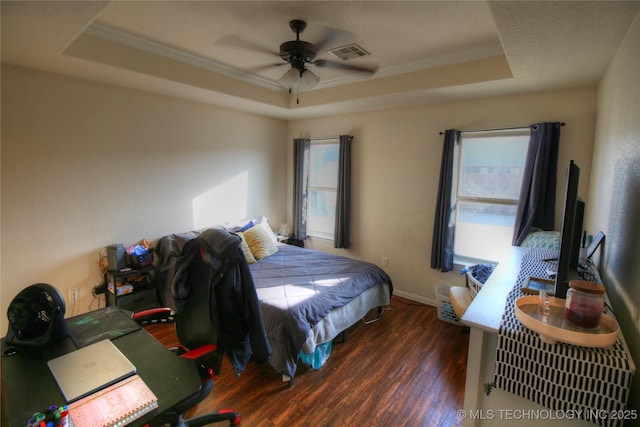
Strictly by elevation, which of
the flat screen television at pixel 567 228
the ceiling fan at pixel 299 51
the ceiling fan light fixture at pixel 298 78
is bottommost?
the flat screen television at pixel 567 228

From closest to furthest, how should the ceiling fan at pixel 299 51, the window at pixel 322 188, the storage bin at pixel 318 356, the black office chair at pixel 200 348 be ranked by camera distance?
1. the black office chair at pixel 200 348
2. the ceiling fan at pixel 299 51
3. the storage bin at pixel 318 356
4. the window at pixel 322 188

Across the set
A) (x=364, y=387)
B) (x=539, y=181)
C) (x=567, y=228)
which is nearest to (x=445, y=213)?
(x=539, y=181)

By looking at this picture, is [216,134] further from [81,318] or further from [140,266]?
[81,318]

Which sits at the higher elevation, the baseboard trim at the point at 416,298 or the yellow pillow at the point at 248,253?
the yellow pillow at the point at 248,253

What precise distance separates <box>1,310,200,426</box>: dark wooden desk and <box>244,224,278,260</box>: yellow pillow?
212 cm

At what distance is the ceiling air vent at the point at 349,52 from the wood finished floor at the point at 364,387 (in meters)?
2.59

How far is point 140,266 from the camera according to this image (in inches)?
122

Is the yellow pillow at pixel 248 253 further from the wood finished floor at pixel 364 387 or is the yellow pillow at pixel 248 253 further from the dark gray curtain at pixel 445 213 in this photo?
the dark gray curtain at pixel 445 213

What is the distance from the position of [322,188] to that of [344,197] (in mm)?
534

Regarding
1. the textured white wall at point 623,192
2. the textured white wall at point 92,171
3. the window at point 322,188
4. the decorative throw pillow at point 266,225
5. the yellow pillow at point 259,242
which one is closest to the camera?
the textured white wall at point 623,192

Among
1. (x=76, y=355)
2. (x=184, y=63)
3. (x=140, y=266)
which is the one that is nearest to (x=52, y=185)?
(x=140, y=266)

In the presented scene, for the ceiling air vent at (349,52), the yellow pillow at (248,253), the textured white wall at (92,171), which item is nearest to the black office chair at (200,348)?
the yellow pillow at (248,253)

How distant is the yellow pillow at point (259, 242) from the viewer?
3.63 meters

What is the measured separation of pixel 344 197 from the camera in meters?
4.18
